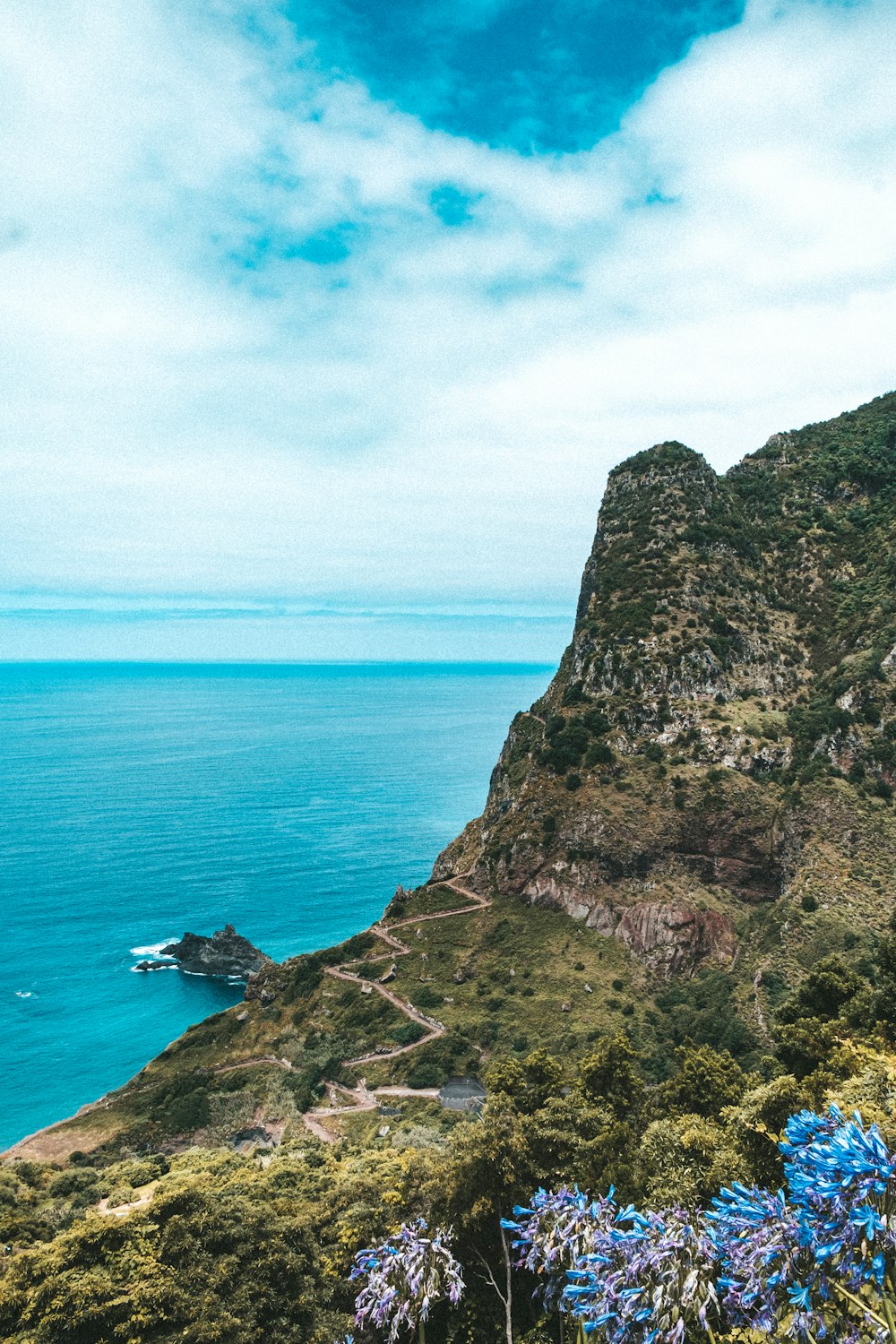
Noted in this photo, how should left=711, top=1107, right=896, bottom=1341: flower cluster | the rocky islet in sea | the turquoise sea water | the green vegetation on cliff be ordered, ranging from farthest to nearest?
the rocky islet in sea → the turquoise sea water → the green vegetation on cliff → left=711, top=1107, right=896, bottom=1341: flower cluster

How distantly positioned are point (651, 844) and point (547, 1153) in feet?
175

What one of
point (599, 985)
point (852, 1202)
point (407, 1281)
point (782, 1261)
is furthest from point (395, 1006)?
point (852, 1202)

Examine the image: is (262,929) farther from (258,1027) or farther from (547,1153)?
(547,1153)

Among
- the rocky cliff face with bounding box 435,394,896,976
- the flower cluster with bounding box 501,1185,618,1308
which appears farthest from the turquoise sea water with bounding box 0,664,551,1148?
the flower cluster with bounding box 501,1185,618,1308

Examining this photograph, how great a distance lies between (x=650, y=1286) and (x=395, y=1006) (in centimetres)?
6110

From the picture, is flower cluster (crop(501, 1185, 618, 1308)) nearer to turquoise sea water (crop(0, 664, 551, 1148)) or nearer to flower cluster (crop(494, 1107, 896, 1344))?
flower cluster (crop(494, 1107, 896, 1344))

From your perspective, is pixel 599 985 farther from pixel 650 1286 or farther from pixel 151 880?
pixel 151 880

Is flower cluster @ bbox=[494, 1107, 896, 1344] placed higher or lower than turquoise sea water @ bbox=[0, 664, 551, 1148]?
higher

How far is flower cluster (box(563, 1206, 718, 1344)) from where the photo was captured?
34.6ft

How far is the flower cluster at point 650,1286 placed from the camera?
10547 mm

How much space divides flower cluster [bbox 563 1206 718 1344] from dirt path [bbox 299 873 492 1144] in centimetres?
4488

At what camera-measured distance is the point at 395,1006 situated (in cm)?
6719

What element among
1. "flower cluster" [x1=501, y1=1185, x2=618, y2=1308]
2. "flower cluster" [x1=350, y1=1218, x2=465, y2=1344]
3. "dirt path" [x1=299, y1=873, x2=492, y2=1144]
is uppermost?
"flower cluster" [x1=501, y1=1185, x2=618, y2=1308]

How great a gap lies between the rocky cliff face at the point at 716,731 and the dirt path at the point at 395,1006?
5137mm
